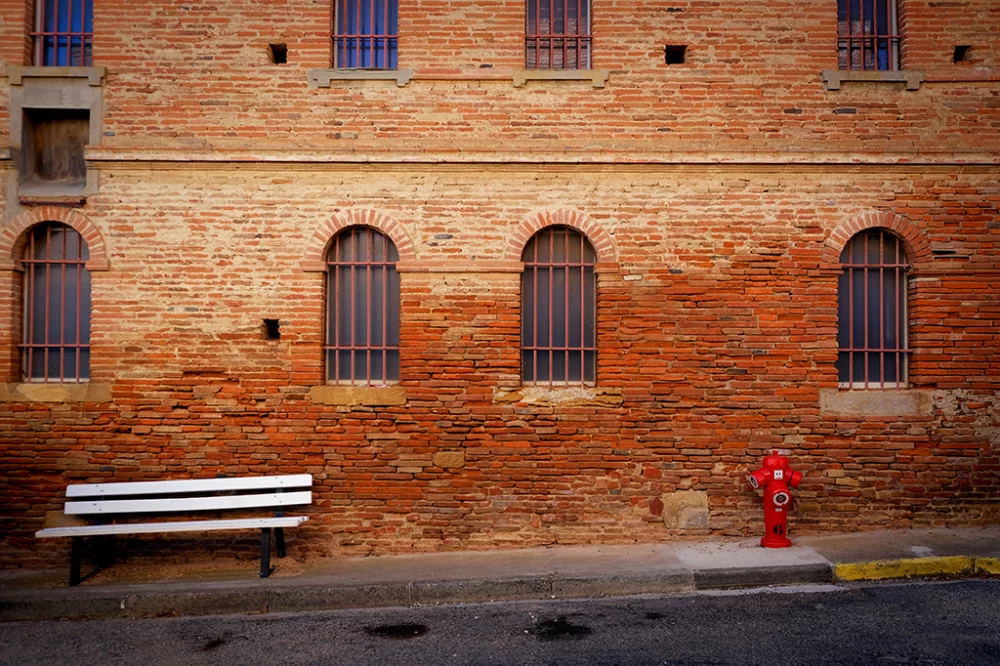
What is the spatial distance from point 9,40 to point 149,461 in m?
4.99

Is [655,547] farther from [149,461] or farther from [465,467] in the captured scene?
[149,461]

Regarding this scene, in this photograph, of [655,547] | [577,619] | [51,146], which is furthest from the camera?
[51,146]

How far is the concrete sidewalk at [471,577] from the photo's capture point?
6168 mm

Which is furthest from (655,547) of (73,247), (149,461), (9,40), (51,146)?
(9,40)

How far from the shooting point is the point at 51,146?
7777mm

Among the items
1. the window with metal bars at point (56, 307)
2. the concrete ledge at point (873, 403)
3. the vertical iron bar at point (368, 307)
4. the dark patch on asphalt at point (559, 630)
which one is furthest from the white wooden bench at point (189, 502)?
the concrete ledge at point (873, 403)

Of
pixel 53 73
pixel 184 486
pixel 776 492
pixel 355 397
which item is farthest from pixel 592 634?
pixel 53 73

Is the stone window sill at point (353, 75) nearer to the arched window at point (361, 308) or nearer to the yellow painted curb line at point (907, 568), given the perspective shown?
the arched window at point (361, 308)

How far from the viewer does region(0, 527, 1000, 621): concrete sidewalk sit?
6168 mm

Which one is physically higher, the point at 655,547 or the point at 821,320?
the point at 821,320

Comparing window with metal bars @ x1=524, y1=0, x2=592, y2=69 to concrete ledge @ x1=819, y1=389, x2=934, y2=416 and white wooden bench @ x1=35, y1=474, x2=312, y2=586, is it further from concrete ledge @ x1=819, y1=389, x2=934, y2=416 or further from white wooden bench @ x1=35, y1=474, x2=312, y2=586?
white wooden bench @ x1=35, y1=474, x2=312, y2=586

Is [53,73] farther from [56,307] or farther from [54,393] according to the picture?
[54,393]

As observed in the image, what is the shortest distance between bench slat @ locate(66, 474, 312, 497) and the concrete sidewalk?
0.81 metres

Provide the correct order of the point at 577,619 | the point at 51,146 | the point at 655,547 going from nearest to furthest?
the point at 577,619, the point at 655,547, the point at 51,146
